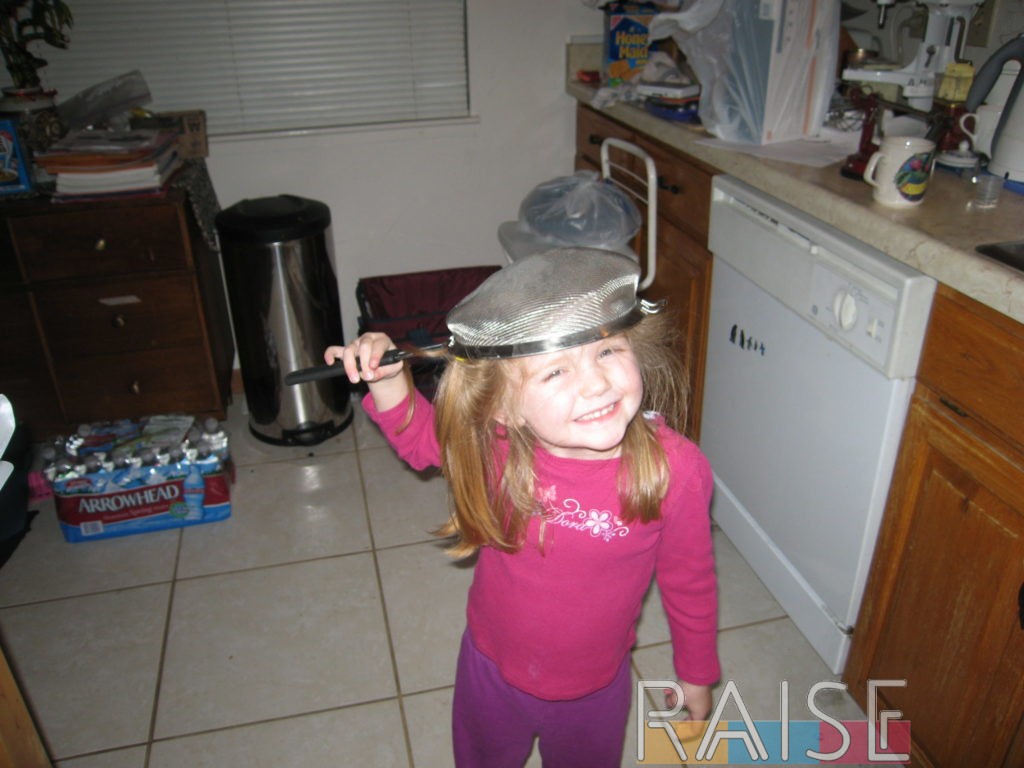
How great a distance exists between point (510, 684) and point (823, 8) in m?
1.48

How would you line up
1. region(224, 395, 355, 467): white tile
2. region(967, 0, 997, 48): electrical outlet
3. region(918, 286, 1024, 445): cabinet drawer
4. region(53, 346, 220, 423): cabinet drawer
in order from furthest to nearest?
1. region(224, 395, 355, 467): white tile
2. region(53, 346, 220, 423): cabinet drawer
3. region(967, 0, 997, 48): electrical outlet
4. region(918, 286, 1024, 445): cabinet drawer

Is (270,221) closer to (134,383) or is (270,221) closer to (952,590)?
(134,383)

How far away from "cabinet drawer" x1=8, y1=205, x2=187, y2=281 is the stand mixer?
5.64 ft

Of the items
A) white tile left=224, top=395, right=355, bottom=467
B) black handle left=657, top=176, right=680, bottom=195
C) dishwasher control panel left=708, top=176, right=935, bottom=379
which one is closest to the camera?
dishwasher control panel left=708, top=176, right=935, bottom=379

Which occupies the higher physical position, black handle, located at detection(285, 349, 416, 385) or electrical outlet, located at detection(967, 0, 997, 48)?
electrical outlet, located at detection(967, 0, 997, 48)

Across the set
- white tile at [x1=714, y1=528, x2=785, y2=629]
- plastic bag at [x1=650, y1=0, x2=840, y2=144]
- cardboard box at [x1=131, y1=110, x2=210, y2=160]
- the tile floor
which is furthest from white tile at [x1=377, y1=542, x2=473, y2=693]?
cardboard box at [x1=131, y1=110, x2=210, y2=160]

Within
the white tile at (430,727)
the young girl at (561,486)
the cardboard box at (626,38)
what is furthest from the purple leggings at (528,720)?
the cardboard box at (626,38)

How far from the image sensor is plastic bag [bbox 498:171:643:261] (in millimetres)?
2141

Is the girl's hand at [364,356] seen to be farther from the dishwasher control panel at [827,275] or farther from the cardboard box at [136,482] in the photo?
the cardboard box at [136,482]

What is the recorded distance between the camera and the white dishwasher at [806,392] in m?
1.27

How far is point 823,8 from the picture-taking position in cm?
168

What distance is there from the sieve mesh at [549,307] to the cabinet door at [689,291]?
1.05 meters

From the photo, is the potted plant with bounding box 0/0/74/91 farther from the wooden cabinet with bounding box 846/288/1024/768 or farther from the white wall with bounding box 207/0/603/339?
the wooden cabinet with bounding box 846/288/1024/768

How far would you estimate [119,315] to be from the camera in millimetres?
2215
